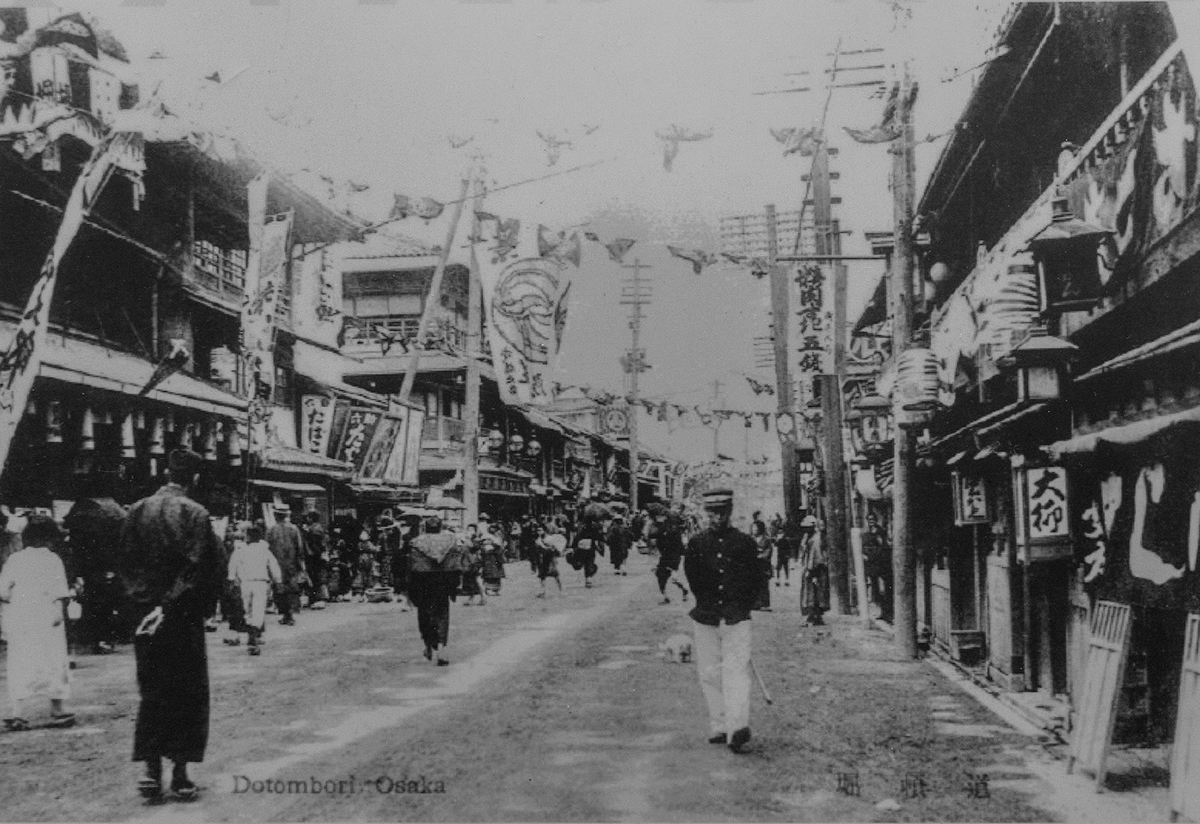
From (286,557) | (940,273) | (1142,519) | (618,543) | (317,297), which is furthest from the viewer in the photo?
(618,543)

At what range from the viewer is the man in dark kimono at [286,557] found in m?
19.1

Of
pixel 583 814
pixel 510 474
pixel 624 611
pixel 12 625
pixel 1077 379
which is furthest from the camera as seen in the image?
pixel 510 474

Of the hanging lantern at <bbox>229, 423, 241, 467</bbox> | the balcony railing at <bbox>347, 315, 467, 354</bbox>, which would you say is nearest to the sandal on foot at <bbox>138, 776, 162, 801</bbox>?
the hanging lantern at <bbox>229, 423, 241, 467</bbox>

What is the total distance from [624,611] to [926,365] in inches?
368

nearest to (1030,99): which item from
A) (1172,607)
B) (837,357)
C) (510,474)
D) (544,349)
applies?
(1172,607)

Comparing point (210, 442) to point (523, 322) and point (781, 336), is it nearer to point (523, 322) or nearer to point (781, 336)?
point (523, 322)

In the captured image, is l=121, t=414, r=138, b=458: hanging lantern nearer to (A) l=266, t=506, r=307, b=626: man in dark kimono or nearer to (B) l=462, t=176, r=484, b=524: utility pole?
(A) l=266, t=506, r=307, b=626: man in dark kimono

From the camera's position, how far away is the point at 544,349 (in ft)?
71.7

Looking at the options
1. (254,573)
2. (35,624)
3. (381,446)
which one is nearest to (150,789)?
(35,624)

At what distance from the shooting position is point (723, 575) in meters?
8.38

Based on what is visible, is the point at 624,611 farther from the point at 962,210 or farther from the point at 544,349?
the point at 962,210

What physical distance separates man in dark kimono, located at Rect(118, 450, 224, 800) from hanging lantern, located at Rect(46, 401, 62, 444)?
30.2 ft

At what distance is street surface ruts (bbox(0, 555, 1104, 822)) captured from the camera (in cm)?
651

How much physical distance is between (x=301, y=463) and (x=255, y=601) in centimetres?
909
